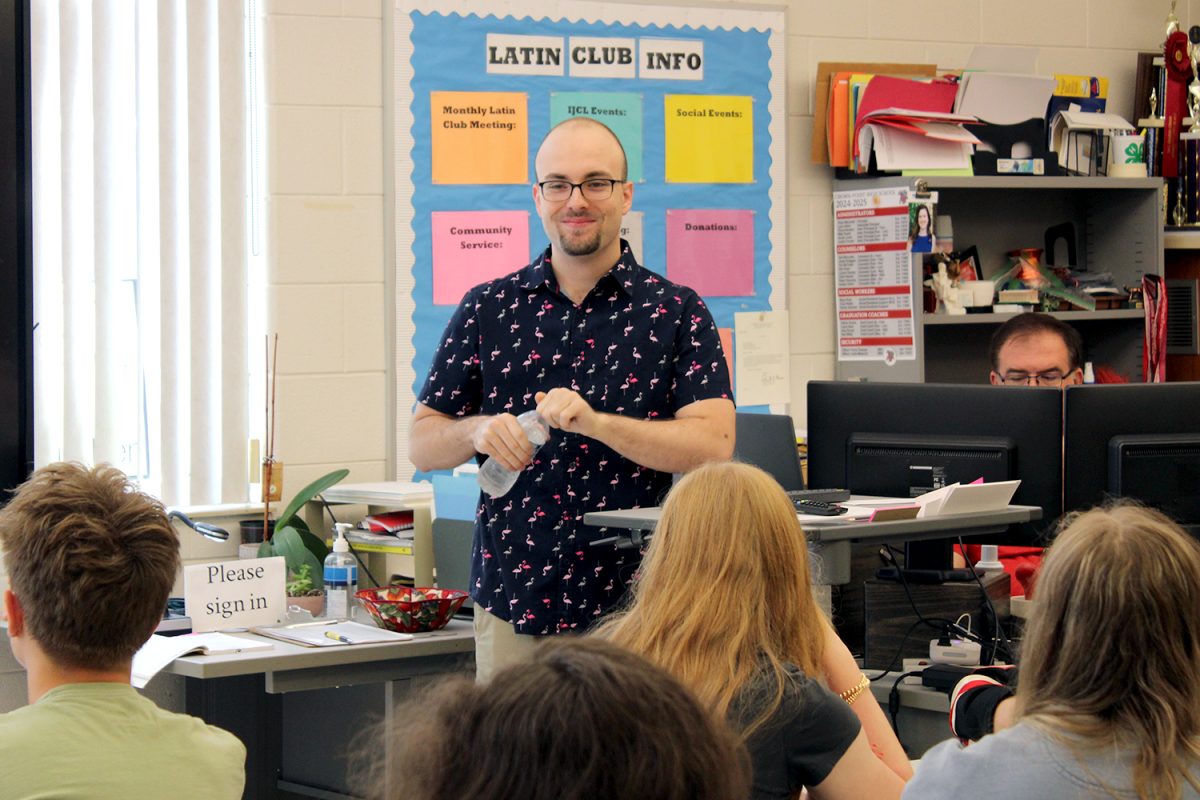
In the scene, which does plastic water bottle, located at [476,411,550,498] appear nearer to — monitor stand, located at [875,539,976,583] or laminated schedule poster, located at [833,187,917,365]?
monitor stand, located at [875,539,976,583]

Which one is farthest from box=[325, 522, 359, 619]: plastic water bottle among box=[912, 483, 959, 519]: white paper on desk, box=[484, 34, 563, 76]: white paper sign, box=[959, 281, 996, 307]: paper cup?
box=[959, 281, 996, 307]: paper cup

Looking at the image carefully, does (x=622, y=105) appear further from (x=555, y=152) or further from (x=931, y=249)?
(x=555, y=152)

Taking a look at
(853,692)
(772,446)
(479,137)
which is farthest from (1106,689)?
(479,137)

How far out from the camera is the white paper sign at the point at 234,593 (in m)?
2.99

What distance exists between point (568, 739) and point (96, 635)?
1.10 meters

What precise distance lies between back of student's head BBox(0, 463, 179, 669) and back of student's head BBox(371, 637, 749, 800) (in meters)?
1.00

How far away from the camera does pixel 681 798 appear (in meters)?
0.72

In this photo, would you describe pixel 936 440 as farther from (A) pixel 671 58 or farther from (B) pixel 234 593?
(A) pixel 671 58

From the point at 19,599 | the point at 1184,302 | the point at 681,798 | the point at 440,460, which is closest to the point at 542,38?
the point at 440,460

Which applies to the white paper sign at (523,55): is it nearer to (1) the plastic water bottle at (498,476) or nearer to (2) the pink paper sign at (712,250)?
(2) the pink paper sign at (712,250)

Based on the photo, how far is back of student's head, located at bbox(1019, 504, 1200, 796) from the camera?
1405mm

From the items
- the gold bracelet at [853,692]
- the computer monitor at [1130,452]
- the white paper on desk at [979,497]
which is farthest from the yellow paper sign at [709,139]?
the gold bracelet at [853,692]

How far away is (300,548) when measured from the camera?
129 inches

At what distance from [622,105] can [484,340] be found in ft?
5.26
